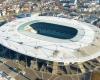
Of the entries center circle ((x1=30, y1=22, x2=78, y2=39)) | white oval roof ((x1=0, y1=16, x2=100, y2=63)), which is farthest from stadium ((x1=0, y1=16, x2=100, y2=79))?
center circle ((x1=30, y1=22, x2=78, y2=39))

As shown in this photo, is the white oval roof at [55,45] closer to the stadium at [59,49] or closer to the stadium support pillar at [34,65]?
the stadium at [59,49]

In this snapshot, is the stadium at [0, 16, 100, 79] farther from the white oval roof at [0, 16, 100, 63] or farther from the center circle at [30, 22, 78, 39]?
the center circle at [30, 22, 78, 39]

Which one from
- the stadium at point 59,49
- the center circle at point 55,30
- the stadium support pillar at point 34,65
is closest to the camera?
the stadium at point 59,49

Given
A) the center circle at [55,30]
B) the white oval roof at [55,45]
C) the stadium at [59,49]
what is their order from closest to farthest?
1. the white oval roof at [55,45]
2. the stadium at [59,49]
3. the center circle at [55,30]

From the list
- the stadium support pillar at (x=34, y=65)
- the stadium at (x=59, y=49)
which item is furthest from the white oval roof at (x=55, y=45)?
the stadium support pillar at (x=34, y=65)

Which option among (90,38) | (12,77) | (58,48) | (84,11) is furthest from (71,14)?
(12,77)

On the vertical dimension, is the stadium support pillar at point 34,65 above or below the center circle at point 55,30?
below

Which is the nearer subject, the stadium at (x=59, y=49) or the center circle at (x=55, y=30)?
the stadium at (x=59, y=49)

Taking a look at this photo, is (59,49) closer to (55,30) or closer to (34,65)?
(34,65)

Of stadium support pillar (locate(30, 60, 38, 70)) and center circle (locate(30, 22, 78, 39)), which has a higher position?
center circle (locate(30, 22, 78, 39))
